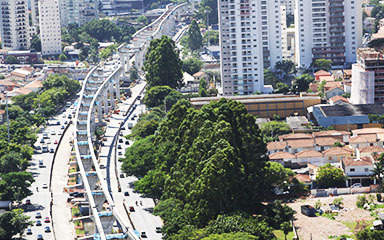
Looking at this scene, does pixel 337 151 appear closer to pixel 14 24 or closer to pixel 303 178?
pixel 303 178

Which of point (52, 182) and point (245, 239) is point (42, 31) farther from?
point (245, 239)

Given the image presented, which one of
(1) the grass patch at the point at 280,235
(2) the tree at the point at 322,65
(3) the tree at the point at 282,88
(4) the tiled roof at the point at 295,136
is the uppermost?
(2) the tree at the point at 322,65

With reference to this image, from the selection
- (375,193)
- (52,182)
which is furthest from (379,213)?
(52,182)

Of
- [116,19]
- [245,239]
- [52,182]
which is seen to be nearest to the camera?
[245,239]

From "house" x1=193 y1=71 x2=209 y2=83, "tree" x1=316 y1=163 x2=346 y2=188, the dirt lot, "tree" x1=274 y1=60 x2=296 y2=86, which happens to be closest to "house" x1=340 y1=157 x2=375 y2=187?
"tree" x1=316 y1=163 x2=346 y2=188

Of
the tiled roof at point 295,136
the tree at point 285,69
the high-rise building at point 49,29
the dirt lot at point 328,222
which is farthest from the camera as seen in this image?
the high-rise building at point 49,29

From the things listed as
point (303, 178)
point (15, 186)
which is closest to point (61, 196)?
point (15, 186)

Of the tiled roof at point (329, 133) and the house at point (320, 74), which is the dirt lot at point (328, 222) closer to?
the tiled roof at point (329, 133)

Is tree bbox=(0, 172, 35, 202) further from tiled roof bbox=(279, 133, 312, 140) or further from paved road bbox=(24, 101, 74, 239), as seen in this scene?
tiled roof bbox=(279, 133, 312, 140)

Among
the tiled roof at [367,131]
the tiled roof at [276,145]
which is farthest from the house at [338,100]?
the tiled roof at [276,145]
